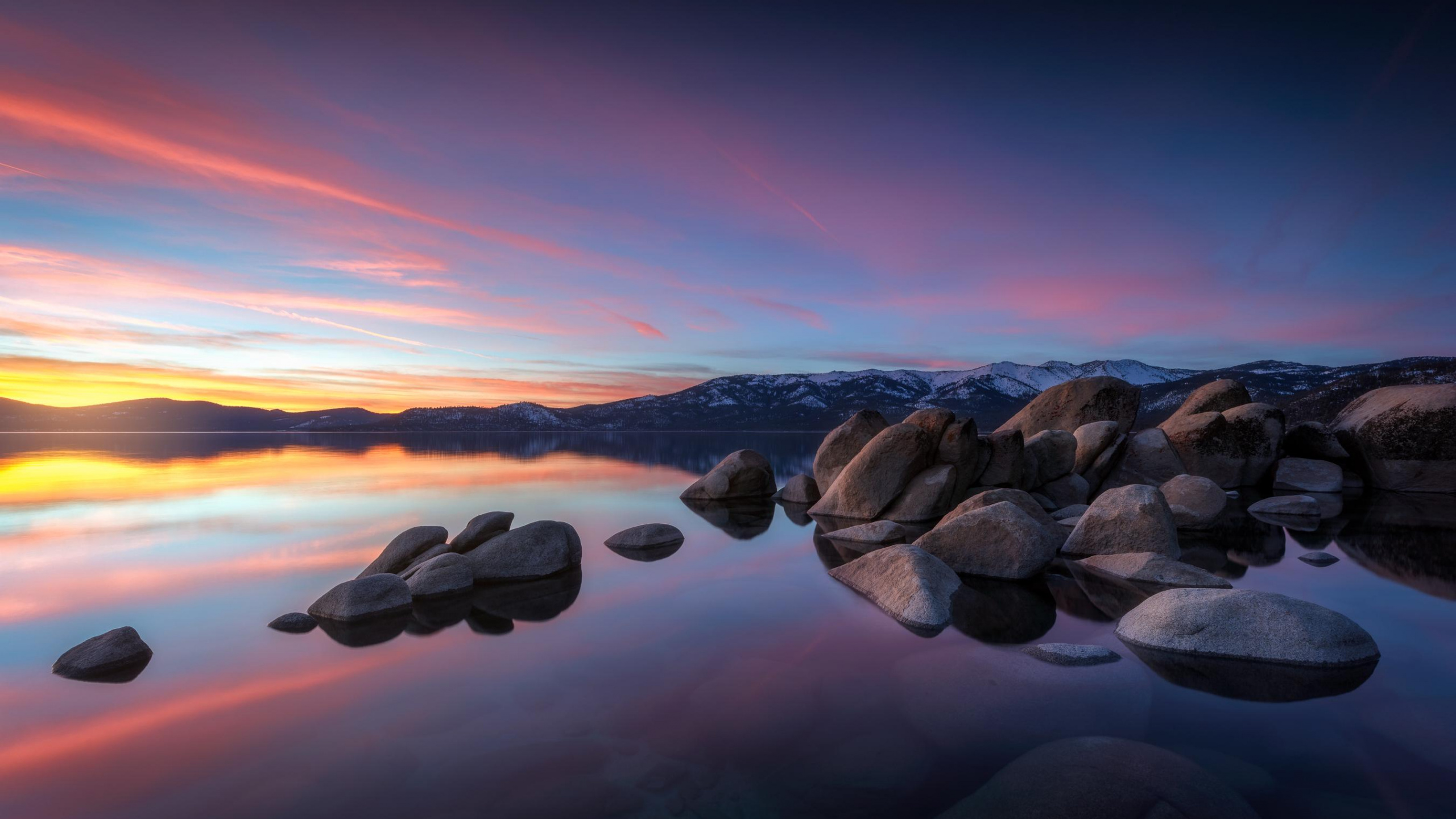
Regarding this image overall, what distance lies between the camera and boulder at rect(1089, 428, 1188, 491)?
22484 mm

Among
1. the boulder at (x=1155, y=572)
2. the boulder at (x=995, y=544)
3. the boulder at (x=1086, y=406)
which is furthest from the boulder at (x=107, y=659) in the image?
the boulder at (x=1086, y=406)

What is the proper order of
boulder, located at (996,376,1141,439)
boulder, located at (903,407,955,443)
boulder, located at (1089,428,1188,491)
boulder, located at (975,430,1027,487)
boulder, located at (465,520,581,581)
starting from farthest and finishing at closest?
boulder, located at (996,376,1141,439)
boulder, located at (1089,428,1188,491)
boulder, located at (975,430,1027,487)
boulder, located at (903,407,955,443)
boulder, located at (465,520,581,581)

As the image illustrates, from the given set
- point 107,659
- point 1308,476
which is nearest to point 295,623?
point 107,659

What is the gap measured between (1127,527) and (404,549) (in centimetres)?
1399

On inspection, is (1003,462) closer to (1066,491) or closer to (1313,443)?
(1066,491)

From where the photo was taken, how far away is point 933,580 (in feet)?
32.1

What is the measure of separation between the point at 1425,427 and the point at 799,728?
3151cm

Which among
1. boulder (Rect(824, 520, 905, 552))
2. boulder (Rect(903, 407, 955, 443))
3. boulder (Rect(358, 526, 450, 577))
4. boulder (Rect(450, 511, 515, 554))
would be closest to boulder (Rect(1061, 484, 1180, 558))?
boulder (Rect(824, 520, 905, 552))

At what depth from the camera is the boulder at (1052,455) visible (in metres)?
20.2

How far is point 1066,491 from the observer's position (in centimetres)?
1997

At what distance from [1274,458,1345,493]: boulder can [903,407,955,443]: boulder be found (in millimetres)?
18048

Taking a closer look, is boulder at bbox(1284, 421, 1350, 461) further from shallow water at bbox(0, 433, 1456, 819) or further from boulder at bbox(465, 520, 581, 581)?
boulder at bbox(465, 520, 581, 581)

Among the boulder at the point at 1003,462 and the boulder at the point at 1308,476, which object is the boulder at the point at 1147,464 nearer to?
the boulder at the point at 1003,462

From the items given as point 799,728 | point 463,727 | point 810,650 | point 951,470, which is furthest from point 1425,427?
point 463,727
